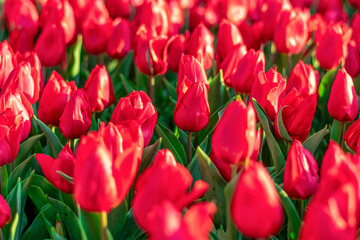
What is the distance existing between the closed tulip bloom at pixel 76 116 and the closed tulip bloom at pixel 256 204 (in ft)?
2.05

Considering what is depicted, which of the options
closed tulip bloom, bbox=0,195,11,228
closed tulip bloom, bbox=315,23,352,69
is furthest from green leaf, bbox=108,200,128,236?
closed tulip bloom, bbox=315,23,352,69

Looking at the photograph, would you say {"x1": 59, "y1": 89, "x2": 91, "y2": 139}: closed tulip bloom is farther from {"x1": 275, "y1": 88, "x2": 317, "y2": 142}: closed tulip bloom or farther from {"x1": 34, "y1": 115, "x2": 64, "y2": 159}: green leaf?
{"x1": 275, "y1": 88, "x2": 317, "y2": 142}: closed tulip bloom

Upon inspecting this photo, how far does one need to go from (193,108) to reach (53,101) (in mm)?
364

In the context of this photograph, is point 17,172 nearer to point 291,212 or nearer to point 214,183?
point 214,183

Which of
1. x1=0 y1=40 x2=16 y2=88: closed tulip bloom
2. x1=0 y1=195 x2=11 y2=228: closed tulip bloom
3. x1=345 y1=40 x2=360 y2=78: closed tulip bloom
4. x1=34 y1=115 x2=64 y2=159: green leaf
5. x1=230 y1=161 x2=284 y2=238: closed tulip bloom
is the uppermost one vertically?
x1=230 y1=161 x2=284 y2=238: closed tulip bloom

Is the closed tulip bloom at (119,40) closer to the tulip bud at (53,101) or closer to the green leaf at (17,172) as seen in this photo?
the tulip bud at (53,101)

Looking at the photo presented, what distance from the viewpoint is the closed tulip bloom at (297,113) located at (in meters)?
1.25

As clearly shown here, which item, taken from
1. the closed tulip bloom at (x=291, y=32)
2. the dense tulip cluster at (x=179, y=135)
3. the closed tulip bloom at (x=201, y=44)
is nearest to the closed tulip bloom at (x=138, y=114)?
the dense tulip cluster at (x=179, y=135)

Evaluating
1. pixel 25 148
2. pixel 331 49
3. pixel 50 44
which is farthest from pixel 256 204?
pixel 50 44

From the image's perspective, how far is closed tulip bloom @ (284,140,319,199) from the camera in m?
1.03

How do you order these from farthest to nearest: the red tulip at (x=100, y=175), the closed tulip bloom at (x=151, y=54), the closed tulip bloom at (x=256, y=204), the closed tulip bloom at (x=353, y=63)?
the closed tulip bloom at (x=353, y=63) < the closed tulip bloom at (x=151, y=54) < the red tulip at (x=100, y=175) < the closed tulip bloom at (x=256, y=204)

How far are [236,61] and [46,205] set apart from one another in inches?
27.4

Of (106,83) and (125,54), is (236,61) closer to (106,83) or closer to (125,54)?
(106,83)

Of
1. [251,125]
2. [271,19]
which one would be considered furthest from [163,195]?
[271,19]
